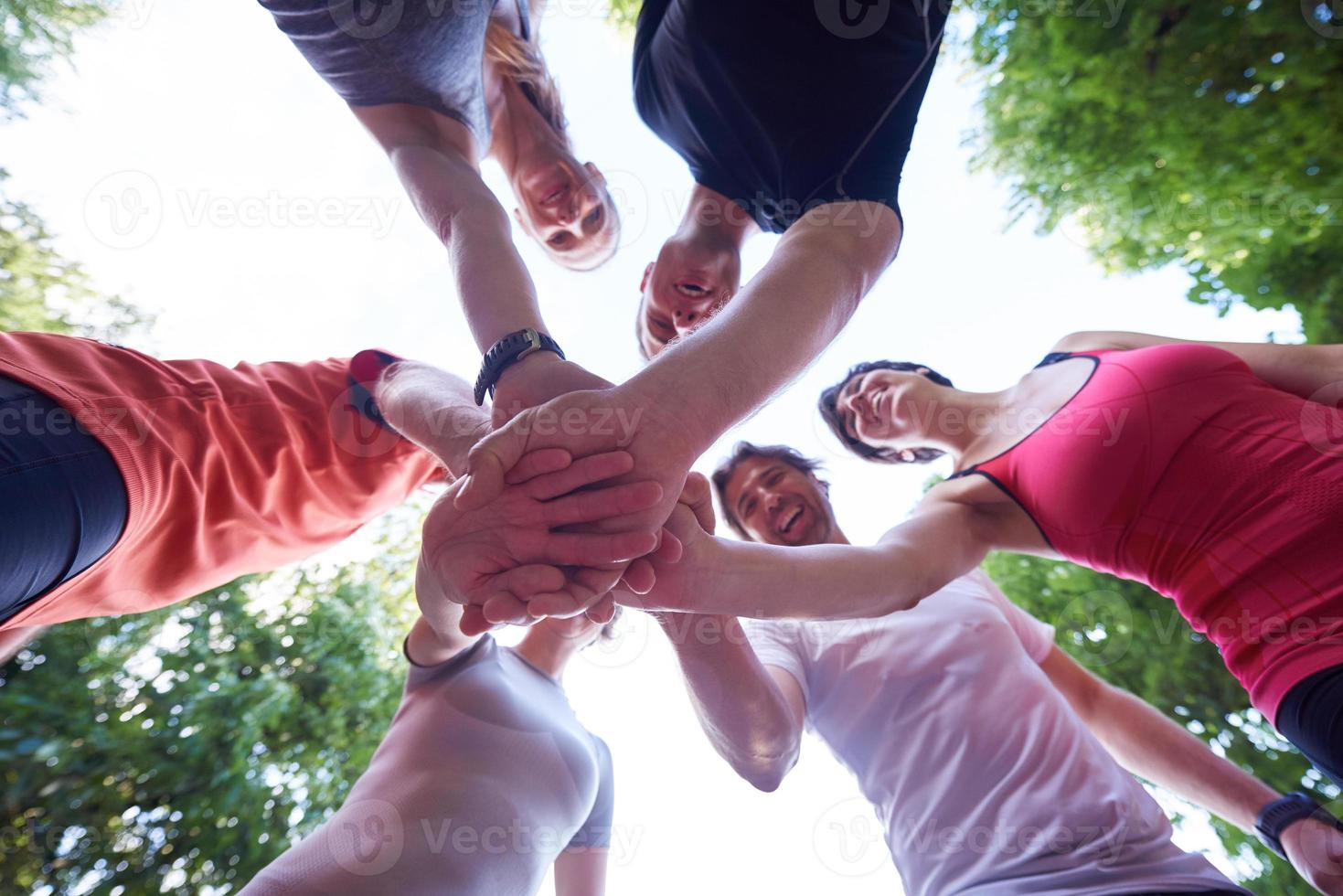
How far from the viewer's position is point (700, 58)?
1127mm

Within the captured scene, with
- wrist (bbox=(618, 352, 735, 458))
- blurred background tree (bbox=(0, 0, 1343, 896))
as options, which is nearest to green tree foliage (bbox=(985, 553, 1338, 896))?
blurred background tree (bbox=(0, 0, 1343, 896))

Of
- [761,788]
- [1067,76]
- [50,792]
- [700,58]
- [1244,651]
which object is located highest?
[1067,76]

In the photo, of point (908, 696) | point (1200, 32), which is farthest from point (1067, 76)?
point (908, 696)

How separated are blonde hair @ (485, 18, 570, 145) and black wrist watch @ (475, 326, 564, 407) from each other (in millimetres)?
972

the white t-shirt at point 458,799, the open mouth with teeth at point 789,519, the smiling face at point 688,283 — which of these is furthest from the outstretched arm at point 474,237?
the open mouth with teeth at point 789,519

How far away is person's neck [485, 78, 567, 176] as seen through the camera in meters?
1.57

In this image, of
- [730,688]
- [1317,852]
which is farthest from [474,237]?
[1317,852]

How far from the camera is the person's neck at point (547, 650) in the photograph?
1.57 m

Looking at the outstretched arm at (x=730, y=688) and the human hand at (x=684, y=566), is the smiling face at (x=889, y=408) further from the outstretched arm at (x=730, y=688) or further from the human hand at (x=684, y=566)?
the human hand at (x=684, y=566)

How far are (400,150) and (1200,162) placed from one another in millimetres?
2318

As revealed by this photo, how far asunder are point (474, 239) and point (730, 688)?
0.90 meters

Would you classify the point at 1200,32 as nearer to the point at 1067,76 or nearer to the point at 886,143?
the point at 1067,76

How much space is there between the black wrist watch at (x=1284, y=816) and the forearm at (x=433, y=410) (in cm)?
171

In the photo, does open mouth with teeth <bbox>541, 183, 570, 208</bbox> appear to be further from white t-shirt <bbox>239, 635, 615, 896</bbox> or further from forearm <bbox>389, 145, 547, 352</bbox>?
white t-shirt <bbox>239, 635, 615, 896</bbox>
